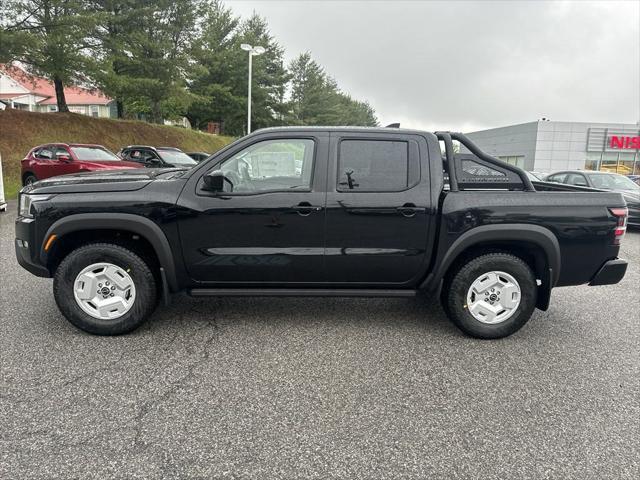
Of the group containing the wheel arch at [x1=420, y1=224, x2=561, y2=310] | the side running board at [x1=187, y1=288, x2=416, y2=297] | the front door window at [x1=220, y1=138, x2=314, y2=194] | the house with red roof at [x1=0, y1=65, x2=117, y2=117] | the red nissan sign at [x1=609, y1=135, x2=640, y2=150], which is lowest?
the side running board at [x1=187, y1=288, x2=416, y2=297]

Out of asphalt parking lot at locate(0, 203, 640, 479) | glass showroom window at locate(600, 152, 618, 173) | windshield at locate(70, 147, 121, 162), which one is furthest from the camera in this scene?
glass showroom window at locate(600, 152, 618, 173)

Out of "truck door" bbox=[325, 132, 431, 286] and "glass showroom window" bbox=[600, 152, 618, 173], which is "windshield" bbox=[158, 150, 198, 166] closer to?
"truck door" bbox=[325, 132, 431, 286]

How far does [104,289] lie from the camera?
147 inches

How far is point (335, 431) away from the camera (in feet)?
8.46

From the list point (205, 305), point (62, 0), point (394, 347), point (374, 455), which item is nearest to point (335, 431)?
point (374, 455)

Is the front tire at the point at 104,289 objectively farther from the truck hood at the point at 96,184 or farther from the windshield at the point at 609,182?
the windshield at the point at 609,182

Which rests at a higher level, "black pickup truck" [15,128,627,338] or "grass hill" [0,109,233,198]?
"grass hill" [0,109,233,198]

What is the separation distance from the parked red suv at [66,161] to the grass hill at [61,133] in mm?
1921

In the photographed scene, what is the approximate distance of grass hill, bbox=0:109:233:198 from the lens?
18250 millimetres

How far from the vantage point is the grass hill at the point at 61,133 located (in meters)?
18.2

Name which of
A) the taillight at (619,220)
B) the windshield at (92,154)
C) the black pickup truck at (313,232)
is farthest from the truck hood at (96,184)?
the windshield at (92,154)

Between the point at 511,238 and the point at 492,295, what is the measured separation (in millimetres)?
529

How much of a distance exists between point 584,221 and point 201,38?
90.0ft

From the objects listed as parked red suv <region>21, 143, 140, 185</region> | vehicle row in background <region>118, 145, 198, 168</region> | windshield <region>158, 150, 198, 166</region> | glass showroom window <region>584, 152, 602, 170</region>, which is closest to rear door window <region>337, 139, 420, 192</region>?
parked red suv <region>21, 143, 140, 185</region>
